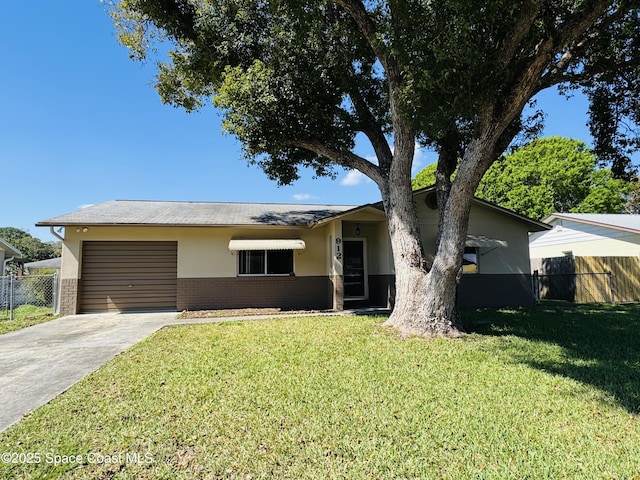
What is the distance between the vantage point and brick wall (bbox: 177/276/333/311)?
13945mm

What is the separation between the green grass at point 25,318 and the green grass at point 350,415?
622cm

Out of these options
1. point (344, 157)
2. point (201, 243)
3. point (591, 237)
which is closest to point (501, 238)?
point (344, 157)

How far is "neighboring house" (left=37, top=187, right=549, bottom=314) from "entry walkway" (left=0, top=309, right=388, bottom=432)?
150cm

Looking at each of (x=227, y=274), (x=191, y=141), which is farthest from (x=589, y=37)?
(x=191, y=141)

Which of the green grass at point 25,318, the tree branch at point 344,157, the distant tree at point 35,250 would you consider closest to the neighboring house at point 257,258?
the green grass at point 25,318

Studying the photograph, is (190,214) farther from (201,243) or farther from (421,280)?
(421,280)

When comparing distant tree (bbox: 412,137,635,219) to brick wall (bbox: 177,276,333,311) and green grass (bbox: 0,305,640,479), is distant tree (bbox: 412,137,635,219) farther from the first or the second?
green grass (bbox: 0,305,640,479)

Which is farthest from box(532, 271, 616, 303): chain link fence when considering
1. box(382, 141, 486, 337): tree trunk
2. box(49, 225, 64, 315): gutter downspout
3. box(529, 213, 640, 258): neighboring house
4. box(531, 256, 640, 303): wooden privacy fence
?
box(49, 225, 64, 315): gutter downspout

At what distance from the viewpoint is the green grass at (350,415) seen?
311cm

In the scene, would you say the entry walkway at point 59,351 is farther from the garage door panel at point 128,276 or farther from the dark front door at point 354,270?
the dark front door at point 354,270

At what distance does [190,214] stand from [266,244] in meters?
3.63

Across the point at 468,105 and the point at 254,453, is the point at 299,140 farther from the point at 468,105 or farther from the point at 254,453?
the point at 254,453

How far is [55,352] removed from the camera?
24.0 ft

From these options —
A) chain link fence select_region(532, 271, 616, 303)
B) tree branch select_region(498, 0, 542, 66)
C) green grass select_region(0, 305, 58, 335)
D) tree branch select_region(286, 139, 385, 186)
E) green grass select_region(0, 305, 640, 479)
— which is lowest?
green grass select_region(0, 305, 640, 479)
